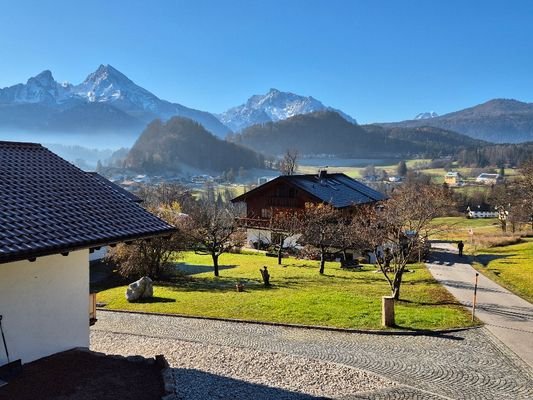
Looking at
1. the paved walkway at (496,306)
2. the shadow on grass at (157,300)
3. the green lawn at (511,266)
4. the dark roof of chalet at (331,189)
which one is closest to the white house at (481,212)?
the dark roof of chalet at (331,189)

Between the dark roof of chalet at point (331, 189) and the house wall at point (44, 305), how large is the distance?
31684mm

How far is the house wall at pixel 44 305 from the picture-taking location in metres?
9.12

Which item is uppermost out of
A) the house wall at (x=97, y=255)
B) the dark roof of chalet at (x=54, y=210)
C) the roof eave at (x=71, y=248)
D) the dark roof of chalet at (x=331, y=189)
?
the dark roof of chalet at (x=331, y=189)

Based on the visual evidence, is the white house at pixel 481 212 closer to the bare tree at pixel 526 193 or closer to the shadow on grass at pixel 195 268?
the bare tree at pixel 526 193

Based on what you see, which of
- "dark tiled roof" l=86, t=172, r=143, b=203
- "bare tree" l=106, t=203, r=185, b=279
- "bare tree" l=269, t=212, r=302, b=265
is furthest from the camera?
"bare tree" l=269, t=212, r=302, b=265

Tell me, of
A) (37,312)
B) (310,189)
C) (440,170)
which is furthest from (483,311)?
(440,170)

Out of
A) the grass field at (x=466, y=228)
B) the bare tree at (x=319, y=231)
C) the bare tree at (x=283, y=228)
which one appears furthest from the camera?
the grass field at (x=466, y=228)

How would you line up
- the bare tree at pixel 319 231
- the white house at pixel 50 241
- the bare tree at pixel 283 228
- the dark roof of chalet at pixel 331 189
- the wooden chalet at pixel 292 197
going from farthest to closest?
the wooden chalet at pixel 292 197 → the dark roof of chalet at pixel 331 189 → the bare tree at pixel 283 228 → the bare tree at pixel 319 231 → the white house at pixel 50 241

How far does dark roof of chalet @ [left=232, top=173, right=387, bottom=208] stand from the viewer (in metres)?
43.2

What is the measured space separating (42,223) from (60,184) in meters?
2.41

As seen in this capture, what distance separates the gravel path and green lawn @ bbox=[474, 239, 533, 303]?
13095 mm

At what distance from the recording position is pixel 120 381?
9070 mm

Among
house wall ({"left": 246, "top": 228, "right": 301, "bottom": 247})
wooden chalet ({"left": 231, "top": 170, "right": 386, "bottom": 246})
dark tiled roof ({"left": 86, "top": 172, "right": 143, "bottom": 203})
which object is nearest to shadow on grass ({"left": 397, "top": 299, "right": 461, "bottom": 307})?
dark tiled roof ({"left": 86, "top": 172, "right": 143, "bottom": 203})

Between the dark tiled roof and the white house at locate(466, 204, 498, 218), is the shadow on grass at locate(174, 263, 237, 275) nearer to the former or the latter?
the dark tiled roof
